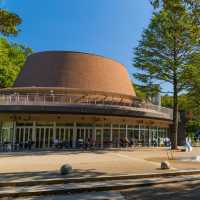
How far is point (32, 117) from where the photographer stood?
3030 centimetres

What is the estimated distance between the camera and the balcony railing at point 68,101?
2883cm

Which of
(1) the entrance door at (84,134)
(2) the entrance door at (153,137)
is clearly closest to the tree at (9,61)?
(1) the entrance door at (84,134)

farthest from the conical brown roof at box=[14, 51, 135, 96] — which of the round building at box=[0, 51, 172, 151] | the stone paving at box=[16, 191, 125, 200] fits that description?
the stone paving at box=[16, 191, 125, 200]

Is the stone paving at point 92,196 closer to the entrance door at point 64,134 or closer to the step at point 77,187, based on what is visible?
the step at point 77,187

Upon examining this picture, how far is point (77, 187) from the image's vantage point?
1109cm

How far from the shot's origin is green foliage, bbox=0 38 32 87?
45259mm

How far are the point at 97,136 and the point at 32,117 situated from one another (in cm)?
682

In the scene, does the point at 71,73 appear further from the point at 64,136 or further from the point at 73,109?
the point at 64,136

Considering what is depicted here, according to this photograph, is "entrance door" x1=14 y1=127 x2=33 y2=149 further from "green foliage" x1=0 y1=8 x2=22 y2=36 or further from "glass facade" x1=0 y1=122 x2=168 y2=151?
"green foliage" x1=0 y1=8 x2=22 y2=36

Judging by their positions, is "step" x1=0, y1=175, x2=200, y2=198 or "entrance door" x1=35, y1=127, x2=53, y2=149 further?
"entrance door" x1=35, y1=127, x2=53, y2=149

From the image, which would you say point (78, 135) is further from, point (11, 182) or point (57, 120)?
point (11, 182)

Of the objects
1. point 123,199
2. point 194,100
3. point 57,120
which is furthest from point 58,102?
point 123,199

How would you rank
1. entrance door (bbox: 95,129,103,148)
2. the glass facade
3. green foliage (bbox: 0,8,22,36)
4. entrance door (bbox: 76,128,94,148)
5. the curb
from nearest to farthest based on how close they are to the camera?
the curb → green foliage (bbox: 0,8,22,36) → the glass facade → entrance door (bbox: 76,128,94,148) → entrance door (bbox: 95,129,103,148)

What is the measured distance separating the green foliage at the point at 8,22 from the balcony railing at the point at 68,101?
52.0ft
